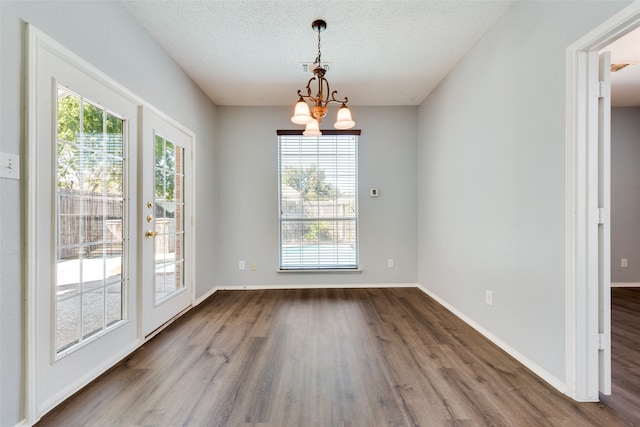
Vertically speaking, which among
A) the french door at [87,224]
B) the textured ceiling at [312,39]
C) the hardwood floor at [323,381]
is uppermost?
the textured ceiling at [312,39]

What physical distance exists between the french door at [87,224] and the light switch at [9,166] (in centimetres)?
5

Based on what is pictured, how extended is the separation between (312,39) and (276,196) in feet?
7.13

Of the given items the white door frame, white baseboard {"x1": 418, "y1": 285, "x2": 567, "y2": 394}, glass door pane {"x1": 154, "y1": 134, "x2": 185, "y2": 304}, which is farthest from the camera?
glass door pane {"x1": 154, "y1": 134, "x2": 185, "y2": 304}

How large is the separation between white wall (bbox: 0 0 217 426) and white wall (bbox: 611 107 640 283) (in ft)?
20.4

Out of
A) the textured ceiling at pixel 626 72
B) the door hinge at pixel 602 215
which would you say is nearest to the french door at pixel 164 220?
the door hinge at pixel 602 215

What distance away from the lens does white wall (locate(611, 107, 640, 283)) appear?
423 centimetres

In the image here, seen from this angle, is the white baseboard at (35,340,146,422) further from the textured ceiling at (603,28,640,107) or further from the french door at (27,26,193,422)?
the textured ceiling at (603,28,640,107)

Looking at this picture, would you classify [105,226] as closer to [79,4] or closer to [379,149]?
[79,4]

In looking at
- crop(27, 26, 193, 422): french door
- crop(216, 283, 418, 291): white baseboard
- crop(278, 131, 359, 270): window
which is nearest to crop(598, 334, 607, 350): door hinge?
crop(216, 283, 418, 291): white baseboard

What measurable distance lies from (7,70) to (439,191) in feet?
A: 12.3

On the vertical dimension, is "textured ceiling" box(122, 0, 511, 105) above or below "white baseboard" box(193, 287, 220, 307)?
above

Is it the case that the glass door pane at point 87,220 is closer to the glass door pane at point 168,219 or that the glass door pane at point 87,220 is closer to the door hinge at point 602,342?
the glass door pane at point 168,219

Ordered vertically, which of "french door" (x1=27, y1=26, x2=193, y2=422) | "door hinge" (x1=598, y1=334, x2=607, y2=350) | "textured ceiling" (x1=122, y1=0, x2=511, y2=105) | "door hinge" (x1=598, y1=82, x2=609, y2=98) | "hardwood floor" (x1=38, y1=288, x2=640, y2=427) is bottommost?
"hardwood floor" (x1=38, y1=288, x2=640, y2=427)

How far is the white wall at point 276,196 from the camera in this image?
418cm
